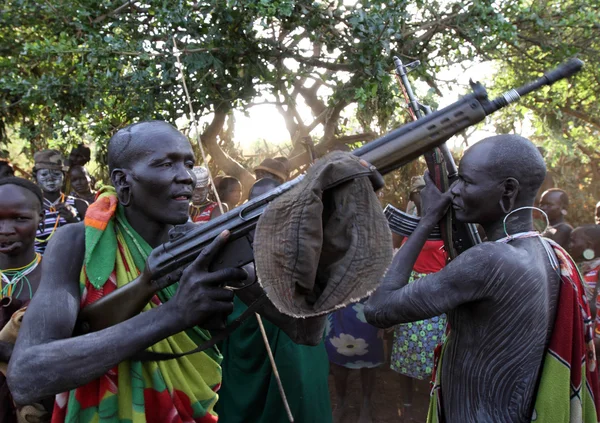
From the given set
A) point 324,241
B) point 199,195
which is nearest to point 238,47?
point 199,195

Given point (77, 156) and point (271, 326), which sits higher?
point (77, 156)

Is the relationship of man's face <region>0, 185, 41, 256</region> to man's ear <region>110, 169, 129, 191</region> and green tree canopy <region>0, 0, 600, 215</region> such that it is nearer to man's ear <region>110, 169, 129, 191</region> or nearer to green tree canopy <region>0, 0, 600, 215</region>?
man's ear <region>110, 169, 129, 191</region>

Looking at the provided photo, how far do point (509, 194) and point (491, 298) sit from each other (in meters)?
0.51

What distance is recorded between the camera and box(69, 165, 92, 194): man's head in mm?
7023

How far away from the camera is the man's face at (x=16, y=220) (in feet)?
9.74

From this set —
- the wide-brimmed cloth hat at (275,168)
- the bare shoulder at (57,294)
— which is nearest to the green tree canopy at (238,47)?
the wide-brimmed cloth hat at (275,168)

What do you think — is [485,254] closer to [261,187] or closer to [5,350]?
[5,350]

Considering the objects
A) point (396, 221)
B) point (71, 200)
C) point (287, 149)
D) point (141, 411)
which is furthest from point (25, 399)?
point (287, 149)

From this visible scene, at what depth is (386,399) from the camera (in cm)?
651

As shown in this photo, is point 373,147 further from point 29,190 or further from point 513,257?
point 29,190

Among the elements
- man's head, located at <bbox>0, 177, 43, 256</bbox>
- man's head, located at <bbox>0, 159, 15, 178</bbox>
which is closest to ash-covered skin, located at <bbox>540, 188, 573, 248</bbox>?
man's head, located at <bbox>0, 177, 43, 256</bbox>

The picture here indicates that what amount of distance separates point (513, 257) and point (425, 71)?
377 cm

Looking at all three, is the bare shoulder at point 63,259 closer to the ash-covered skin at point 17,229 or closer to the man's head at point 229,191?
the ash-covered skin at point 17,229

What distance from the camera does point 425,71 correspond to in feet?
18.5
